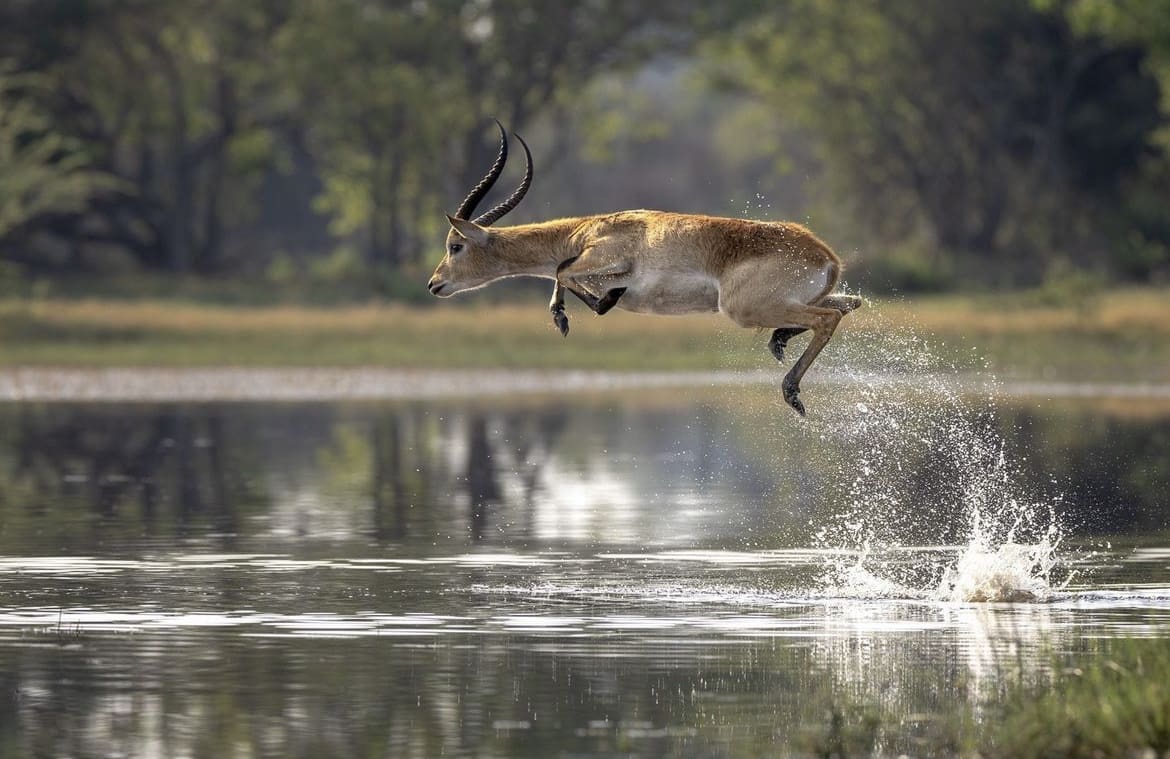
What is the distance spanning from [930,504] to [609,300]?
27.6 feet

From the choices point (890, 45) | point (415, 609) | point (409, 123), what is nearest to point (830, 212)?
point (890, 45)

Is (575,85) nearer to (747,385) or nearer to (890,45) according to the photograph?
(890,45)

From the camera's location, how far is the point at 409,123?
70.5 m

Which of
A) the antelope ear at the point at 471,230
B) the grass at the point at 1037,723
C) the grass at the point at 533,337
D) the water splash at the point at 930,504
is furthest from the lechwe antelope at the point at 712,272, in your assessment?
the grass at the point at 533,337

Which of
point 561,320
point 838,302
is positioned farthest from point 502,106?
point 561,320

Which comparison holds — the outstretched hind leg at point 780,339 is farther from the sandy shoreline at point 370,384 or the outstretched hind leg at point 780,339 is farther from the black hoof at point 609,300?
the sandy shoreline at point 370,384

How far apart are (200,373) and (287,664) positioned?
1249 inches

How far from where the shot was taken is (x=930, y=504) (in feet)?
77.0

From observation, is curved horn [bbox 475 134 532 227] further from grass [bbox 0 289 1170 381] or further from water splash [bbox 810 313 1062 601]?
grass [bbox 0 289 1170 381]

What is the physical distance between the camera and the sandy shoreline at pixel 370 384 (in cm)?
3950

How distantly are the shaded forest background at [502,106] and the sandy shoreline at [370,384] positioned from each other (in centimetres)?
1678

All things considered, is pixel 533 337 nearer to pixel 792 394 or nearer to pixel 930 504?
pixel 930 504

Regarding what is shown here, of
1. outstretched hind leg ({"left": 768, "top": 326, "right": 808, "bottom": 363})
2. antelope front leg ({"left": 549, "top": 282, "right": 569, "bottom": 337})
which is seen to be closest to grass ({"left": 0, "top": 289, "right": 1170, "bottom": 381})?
outstretched hind leg ({"left": 768, "top": 326, "right": 808, "bottom": 363})

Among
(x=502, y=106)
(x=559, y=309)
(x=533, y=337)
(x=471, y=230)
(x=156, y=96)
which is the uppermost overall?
(x=156, y=96)
